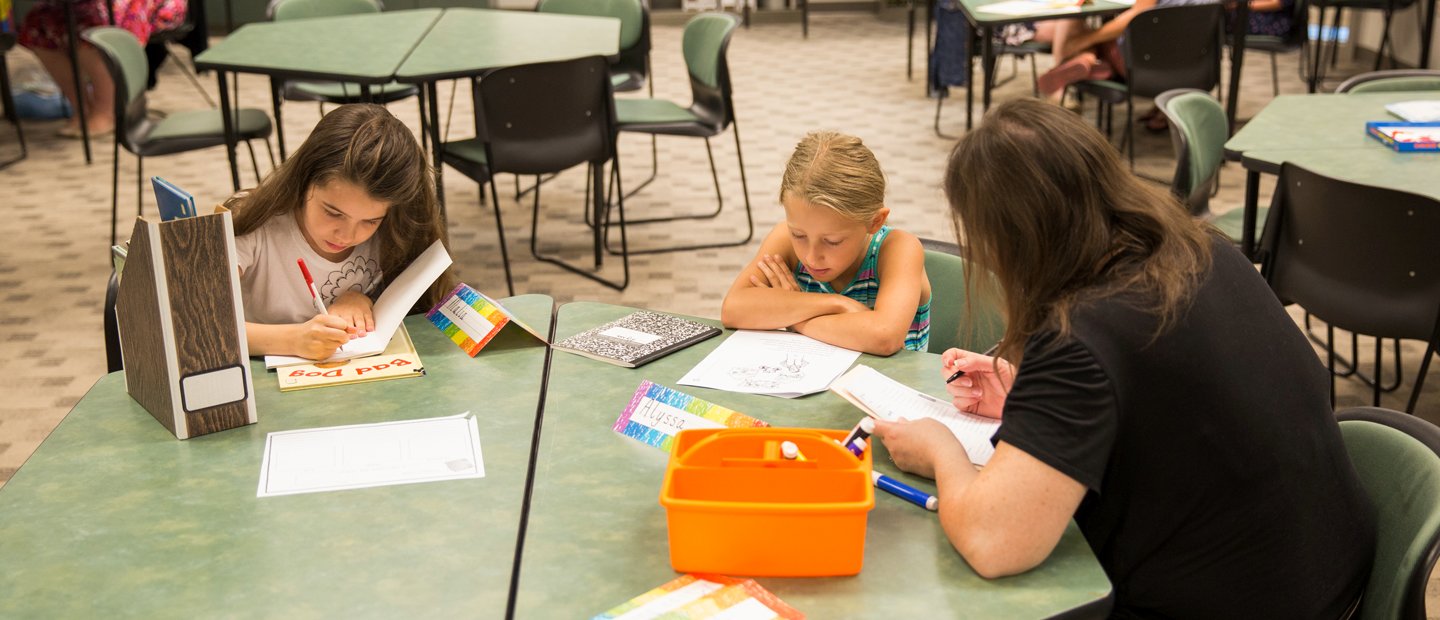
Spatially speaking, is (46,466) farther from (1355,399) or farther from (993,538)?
(1355,399)

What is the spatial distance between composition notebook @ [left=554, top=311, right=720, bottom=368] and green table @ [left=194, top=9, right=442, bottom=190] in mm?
2005

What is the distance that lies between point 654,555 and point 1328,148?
2569 mm

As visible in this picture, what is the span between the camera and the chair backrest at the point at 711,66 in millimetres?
4500

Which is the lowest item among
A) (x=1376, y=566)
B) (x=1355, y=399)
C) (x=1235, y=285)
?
(x=1355, y=399)

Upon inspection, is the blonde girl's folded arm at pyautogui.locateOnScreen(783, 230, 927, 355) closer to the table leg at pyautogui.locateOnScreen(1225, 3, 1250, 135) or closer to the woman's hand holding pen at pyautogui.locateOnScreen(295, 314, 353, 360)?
the woman's hand holding pen at pyautogui.locateOnScreen(295, 314, 353, 360)

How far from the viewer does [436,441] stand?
1735 mm

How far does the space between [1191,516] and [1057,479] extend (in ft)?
0.69

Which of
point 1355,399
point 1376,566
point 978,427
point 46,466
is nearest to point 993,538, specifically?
point 978,427

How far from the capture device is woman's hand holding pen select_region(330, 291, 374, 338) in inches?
84.4

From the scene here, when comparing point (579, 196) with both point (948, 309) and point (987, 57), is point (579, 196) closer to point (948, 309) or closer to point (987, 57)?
point (987, 57)

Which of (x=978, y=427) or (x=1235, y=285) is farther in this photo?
(x=978, y=427)

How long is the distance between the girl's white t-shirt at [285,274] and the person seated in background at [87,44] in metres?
4.67

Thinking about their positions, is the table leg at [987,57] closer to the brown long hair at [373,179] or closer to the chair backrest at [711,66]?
the chair backrest at [711,66]

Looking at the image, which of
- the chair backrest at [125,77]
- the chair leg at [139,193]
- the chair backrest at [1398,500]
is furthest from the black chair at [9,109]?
the chair backrest at [1398,500]
